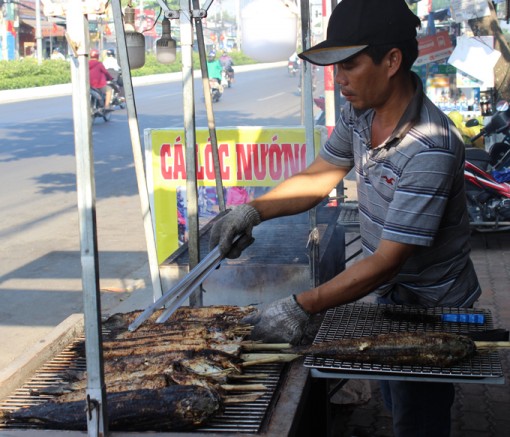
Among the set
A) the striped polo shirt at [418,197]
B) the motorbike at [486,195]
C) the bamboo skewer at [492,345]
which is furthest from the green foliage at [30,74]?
the bamboo skewer at [492,345]

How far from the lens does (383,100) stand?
2.66 m

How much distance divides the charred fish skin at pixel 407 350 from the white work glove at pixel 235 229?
0.62 m

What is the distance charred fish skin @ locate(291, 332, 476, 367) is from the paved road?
1336mm

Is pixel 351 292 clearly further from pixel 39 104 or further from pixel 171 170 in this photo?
pixel 39 104

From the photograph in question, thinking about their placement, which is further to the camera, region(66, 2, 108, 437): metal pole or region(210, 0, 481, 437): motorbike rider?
region(210, 0, 481, 437): motorbike rider

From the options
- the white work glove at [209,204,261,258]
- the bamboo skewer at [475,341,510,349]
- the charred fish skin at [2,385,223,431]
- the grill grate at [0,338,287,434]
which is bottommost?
the grill grate at [0,338,287,434]

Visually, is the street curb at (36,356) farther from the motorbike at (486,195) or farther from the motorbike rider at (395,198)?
the motorbike at (486,195)

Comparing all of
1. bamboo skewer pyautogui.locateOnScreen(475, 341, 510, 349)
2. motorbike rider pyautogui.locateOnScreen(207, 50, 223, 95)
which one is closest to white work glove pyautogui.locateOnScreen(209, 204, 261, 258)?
bamboo skewer pyautogui.locateOnScreen(475, 341, 510, 349)

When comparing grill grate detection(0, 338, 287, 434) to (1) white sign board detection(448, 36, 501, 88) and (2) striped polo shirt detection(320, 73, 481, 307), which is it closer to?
(2) striped polo shirt detection(320, 73, 481, 307)

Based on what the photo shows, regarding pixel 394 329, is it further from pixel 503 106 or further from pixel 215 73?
pixel 215 73

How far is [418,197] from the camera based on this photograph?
2.50 meters

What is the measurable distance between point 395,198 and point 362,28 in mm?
573

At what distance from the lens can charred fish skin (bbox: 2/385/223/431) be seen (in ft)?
7.47

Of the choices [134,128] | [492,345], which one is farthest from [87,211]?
[134,128]
